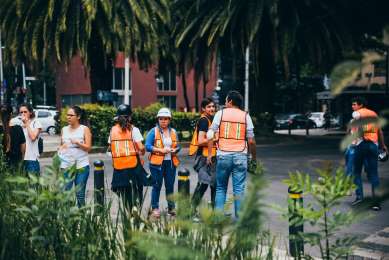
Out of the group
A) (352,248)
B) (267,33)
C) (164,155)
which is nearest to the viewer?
(352,248)

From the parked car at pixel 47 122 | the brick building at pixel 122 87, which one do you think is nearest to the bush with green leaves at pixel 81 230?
the parked car at pixel 47 122

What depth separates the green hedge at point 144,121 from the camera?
20.8m

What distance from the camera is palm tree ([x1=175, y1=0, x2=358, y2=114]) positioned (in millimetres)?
22438

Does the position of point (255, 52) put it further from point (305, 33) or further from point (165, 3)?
point (165, 3)

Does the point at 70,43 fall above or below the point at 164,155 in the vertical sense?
above

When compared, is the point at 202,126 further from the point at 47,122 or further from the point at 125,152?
the point at 47,122

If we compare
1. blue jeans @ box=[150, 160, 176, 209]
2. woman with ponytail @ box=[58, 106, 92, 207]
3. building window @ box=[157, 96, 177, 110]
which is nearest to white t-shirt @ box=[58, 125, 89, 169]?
woman with ponytail @ box=[58, 106, 92, 207]

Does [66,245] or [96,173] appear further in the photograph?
[96,173]

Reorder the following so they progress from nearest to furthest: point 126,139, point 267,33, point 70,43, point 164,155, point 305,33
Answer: point 126,139
point 164,155
point 70,43
point 305,33
point 267,33

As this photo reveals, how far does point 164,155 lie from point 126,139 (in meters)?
0.93

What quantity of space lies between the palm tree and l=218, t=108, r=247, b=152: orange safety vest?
14.8 meters

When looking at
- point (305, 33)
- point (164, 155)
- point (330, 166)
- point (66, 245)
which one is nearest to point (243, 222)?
point (330, 166)

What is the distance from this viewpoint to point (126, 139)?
7207 millimetres

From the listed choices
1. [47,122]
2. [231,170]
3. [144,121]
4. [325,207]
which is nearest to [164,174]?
[231,170]
